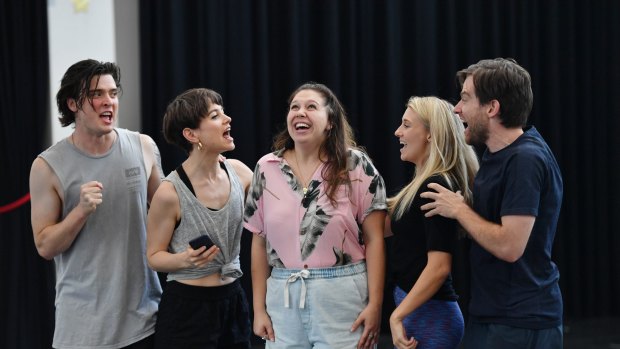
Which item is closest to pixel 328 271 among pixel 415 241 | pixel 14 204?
pixel 415 241

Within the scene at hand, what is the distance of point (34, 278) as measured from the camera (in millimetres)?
4324

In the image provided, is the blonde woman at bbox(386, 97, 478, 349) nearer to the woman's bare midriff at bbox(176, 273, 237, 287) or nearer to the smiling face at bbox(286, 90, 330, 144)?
the smiling face at bbox(286, 90, 330, 144)

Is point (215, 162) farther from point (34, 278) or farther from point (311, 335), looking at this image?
point (34, 278)

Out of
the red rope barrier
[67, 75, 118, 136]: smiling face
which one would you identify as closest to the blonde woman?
[67, 75, 118, 136]: smiling face

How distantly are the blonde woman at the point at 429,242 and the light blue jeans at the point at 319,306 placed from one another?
128mm

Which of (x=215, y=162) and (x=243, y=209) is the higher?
(x=215, y=162)

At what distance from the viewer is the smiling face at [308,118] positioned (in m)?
2.37

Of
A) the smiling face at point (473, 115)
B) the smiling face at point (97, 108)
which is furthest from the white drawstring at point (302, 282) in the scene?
the smiling face at point (97, 108)

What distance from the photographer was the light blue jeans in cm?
229

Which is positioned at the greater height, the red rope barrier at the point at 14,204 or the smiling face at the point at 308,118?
the smiling face at the point at 308,118

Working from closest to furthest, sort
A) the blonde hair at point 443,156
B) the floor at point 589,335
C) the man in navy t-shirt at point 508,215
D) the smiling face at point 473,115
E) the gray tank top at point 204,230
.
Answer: the man in navy t-shirt at point 508,215 < the smiling face at point 473,115 < the blonde hair at point 443,156 < the gray tank top at point 204,230 < the floor at point 589,335

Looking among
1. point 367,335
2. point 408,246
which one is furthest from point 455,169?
point 367,335

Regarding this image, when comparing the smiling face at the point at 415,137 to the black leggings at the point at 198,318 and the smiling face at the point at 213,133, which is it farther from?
the black leggings at the point at 198,318

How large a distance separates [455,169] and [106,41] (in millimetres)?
2774
